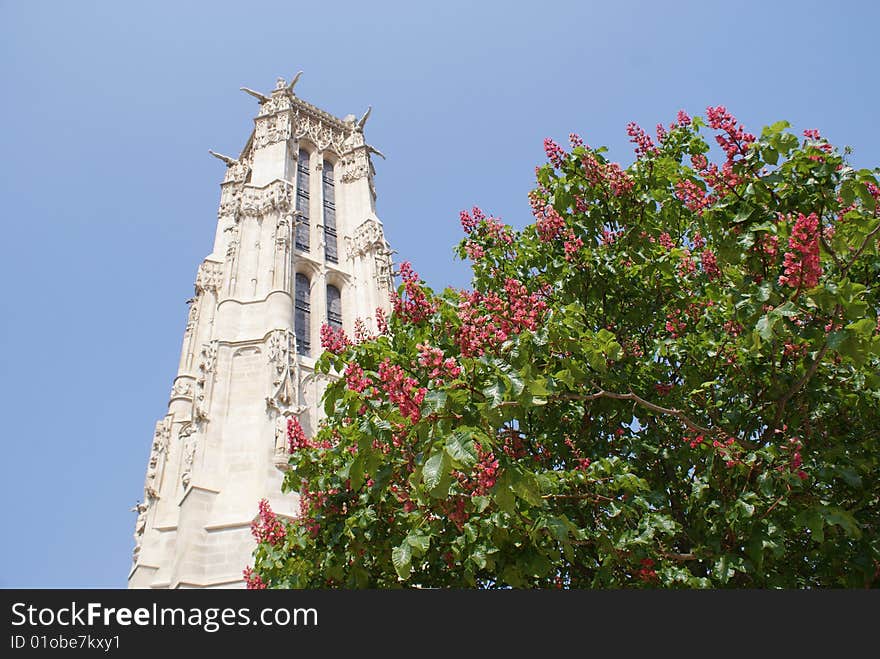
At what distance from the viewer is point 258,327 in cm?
2381

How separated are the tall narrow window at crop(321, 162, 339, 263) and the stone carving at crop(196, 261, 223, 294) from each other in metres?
5.76

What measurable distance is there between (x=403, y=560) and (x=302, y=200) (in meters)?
29.7

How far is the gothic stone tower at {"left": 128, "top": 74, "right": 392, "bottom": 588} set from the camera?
1872 cm

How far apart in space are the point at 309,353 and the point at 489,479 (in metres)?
21.1

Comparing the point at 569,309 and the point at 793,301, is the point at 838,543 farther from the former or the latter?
the point at 569,309

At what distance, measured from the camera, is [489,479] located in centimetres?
504

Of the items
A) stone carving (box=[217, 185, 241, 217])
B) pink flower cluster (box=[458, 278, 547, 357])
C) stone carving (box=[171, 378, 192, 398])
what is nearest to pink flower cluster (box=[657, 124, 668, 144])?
pink flower cluster (box=[458, 278, 547, 357])

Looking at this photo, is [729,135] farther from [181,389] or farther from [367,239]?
[181,389]

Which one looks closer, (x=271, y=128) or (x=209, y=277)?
(x=209, y=277)

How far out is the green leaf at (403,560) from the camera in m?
5.63

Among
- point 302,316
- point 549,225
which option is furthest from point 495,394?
point 302,316

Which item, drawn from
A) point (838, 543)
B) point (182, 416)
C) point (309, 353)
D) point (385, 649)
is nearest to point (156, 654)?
point (385, 649)

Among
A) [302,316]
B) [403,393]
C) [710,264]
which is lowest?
[403,393]

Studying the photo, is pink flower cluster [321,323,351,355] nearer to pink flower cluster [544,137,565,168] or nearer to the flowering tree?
the flowering tree
